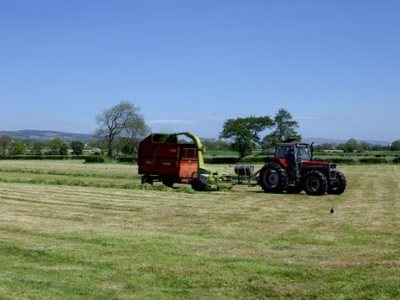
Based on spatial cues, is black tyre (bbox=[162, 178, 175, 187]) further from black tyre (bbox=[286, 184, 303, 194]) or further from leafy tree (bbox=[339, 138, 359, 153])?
leafy tree (bbox=[339, 138, 359, 153])

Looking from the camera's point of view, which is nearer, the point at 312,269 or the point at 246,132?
the point at 312,269

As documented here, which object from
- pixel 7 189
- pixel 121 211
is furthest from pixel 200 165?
pixel 121 211

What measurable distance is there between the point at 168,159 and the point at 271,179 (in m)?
5.09

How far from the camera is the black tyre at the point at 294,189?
72.6ft

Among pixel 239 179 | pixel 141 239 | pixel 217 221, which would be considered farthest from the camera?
pixel 239 179

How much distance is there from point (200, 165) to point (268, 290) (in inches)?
681

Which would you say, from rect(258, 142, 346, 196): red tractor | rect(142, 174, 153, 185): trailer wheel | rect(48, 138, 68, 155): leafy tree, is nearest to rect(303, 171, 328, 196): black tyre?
rect(258, 142, 346, 196): red tractor

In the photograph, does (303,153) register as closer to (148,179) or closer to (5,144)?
(148,179)

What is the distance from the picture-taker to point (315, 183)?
2131cm

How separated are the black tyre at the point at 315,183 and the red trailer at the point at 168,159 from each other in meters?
5.09

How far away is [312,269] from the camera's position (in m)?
7.90

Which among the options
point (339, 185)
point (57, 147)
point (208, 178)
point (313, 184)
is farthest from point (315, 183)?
point (57, 147)

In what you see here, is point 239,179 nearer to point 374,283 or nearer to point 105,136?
point 374,283

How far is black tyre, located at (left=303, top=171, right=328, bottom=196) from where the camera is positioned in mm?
20969
